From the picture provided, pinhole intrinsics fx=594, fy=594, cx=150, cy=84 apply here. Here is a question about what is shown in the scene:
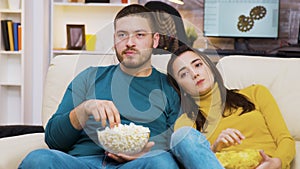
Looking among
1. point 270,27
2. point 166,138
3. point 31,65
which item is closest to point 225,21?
point 270,27

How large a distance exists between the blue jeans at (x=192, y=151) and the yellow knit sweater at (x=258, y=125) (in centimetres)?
26

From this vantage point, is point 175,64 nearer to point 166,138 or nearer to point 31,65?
point 166,138

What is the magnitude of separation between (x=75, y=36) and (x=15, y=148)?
2731 mm

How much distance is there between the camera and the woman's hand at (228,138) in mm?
2004

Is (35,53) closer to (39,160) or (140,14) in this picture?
(140,14)

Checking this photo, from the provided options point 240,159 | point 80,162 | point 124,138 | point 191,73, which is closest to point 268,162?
point 240,159

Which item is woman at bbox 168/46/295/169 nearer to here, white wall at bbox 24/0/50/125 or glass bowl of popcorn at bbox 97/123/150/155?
glass bowl of popcorn at bbox 97/123/150/155

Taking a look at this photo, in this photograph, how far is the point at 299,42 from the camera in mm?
4598

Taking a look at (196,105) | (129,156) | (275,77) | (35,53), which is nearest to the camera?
(129,156)

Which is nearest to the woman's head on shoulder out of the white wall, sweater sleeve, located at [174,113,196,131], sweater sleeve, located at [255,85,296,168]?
sweater sleeve, located at [174,113,196,131]

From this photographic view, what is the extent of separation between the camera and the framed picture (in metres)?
4.64

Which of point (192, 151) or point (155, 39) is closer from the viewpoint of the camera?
point (192, 151)

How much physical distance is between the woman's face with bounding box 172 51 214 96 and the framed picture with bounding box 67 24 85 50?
2630 mm

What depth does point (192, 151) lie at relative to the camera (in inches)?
70.0
